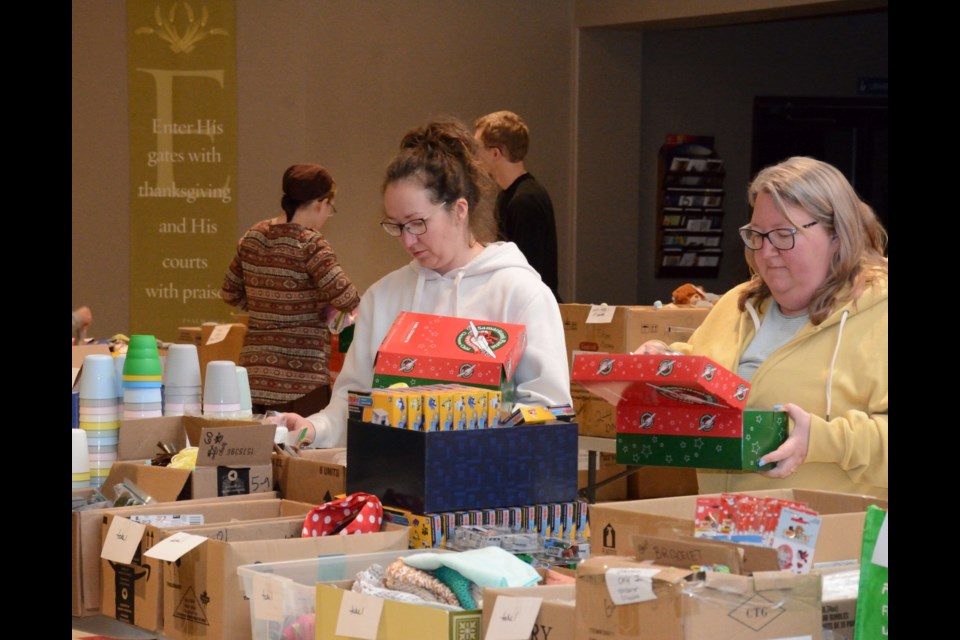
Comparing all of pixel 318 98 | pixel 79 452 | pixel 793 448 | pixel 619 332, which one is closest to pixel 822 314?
pixel 793 448

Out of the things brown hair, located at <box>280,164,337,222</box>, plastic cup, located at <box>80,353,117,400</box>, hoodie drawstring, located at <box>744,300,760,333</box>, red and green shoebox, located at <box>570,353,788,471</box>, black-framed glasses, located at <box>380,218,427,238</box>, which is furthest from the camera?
brown hair, located at <box>280,164,337,222</box>

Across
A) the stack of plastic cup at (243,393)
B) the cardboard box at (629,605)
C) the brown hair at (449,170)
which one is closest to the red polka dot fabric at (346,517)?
the cardboard box at (629,605)

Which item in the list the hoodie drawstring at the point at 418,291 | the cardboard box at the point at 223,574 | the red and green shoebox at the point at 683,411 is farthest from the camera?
the hoodie drawstring at the point at 418,291

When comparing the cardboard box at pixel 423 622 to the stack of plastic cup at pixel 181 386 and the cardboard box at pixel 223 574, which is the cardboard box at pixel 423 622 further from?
the stack of plastic cup at pixel 181 386

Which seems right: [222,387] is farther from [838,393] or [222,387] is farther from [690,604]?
[690,604]

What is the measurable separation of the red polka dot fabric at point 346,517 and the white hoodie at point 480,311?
77 centimetres

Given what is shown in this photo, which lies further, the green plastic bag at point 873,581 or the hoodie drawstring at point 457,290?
the hoodie drawstring at point 457,290

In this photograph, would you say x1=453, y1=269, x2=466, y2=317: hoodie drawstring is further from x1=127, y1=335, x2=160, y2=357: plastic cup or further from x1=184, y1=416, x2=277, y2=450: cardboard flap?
x1=127, y1=335, x2=160, y2=357: plastic cup

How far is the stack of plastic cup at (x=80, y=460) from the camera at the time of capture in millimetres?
2770

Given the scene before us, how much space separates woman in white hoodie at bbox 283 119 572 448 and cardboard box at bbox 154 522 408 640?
0.97 m

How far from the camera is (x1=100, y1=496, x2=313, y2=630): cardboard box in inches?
90.2

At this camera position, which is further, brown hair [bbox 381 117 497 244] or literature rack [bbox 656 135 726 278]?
literature rack [bbox 656 135 726 278]

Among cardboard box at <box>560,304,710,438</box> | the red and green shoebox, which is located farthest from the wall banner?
the red and green shoebox

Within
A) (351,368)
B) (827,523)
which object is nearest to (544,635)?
(827,523)
